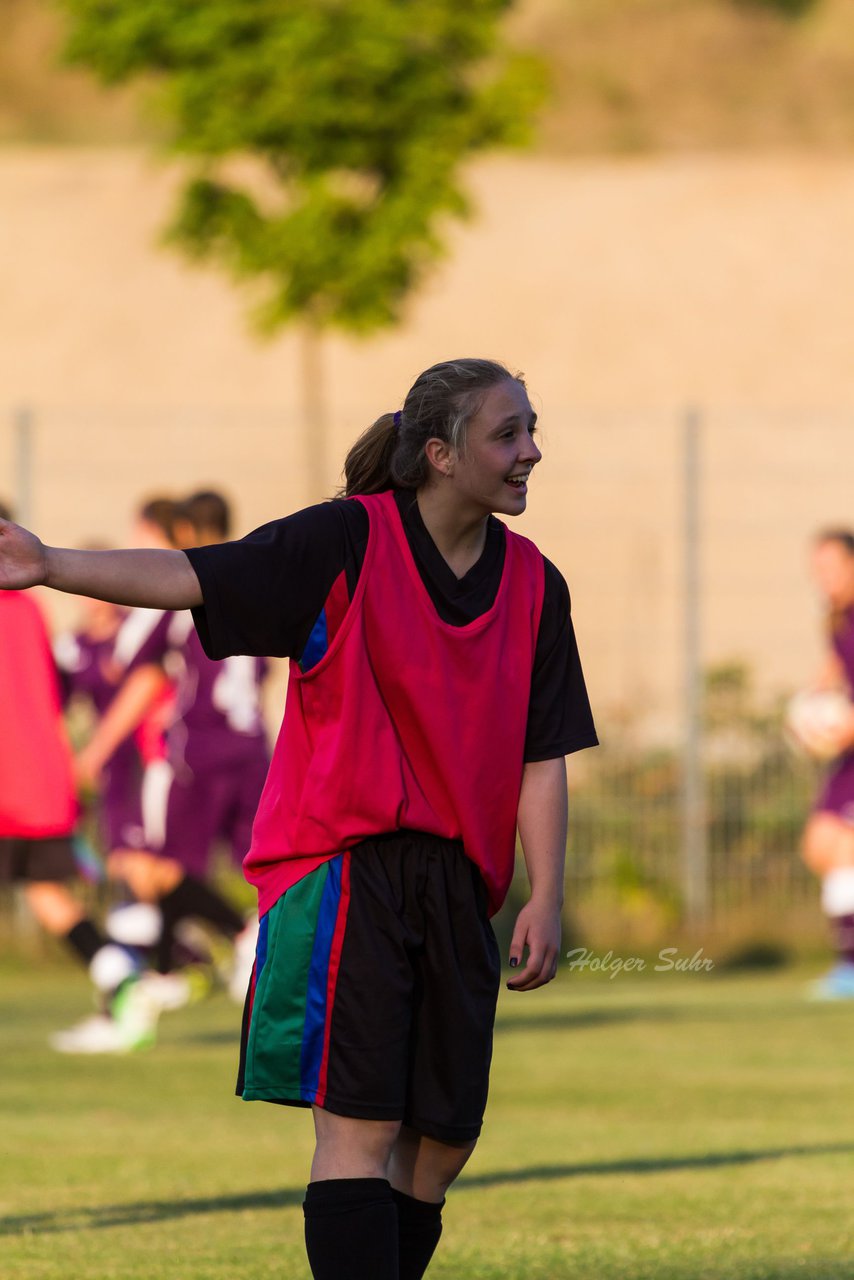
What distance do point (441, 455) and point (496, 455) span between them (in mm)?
A: 108

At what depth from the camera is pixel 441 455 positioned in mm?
4301

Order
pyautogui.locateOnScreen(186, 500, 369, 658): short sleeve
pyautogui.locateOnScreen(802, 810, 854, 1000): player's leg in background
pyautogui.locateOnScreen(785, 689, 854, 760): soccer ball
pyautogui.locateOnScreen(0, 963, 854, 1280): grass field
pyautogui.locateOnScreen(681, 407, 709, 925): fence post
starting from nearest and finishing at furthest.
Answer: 1. pyautogui.locateOnScreen(186, 500, 369, 658): short sleeve
2. pyautogui.locateOnScreen(0, 963, 854, 1280): grass field
3. pyautogui.locateOnScreen(785, 689, 854, 760): soccer ball
4. pyautogui.locateOnScreen(802, 810, 854, 1000): player's leg in background
5. pyautogui.locateOnScreen(681, 407, 709, 925): fence post

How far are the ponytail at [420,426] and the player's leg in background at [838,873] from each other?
883 centimetres

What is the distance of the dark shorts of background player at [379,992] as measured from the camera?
4.15 meters

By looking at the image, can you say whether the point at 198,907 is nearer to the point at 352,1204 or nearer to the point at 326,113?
Result: the point at 352,1204

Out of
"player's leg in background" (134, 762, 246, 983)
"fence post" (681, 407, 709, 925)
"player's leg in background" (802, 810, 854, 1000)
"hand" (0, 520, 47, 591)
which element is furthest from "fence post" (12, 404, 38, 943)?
"hand" (0, 520, 47, 591)

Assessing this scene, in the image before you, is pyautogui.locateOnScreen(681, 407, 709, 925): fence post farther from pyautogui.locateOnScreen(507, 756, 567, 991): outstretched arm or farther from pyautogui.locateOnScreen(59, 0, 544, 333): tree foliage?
pyautogui.locateOnScreen(507, 756, 567, 991): outstretched arm

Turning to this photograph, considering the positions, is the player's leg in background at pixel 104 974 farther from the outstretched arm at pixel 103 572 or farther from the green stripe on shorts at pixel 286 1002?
the outstretched arm at pixel 103 572

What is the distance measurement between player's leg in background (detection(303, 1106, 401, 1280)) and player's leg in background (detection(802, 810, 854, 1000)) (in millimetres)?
8869

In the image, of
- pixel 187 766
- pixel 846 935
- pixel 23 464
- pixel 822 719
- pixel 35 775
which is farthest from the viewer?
pixel 23 464

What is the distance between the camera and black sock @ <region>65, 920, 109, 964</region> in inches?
398

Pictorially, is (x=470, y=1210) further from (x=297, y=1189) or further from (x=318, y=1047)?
(x=318, y=1047)

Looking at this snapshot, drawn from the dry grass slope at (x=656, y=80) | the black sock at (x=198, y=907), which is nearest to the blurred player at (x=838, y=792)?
the black sock at (x=198, y=907)

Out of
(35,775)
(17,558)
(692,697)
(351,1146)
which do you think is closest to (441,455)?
(17,558)
